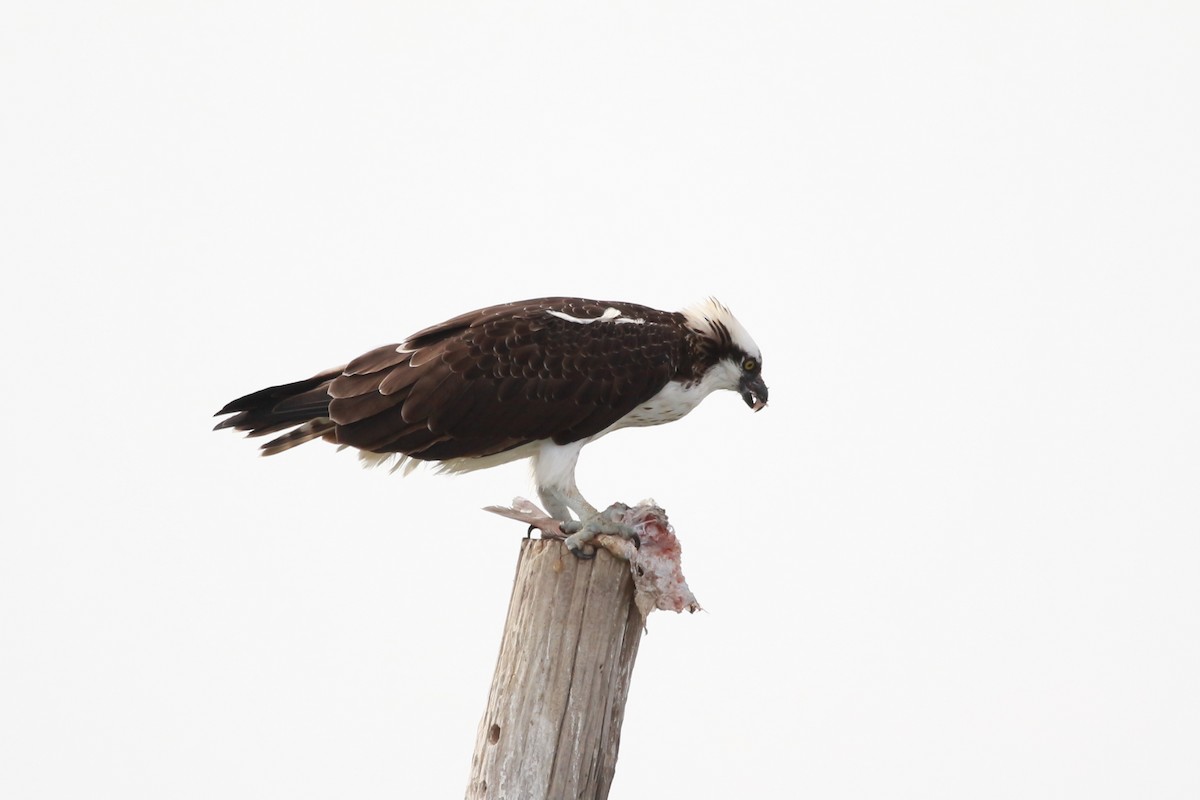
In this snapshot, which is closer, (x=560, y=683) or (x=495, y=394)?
(x=560, y=683)

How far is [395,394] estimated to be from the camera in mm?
5711

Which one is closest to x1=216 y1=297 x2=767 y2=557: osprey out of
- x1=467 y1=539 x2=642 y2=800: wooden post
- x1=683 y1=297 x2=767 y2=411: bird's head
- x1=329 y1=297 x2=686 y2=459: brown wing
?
x1=329 y1=297 x2=686 y2=459: brown wing

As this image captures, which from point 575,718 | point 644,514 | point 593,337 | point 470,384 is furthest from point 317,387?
point 575,718

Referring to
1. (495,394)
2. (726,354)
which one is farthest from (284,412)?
(726,354)

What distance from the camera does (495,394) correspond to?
5770mm

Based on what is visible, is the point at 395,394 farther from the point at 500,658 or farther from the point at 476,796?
the point at 476,796

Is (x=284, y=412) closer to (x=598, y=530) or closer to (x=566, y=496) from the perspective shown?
(x=566, y=496)

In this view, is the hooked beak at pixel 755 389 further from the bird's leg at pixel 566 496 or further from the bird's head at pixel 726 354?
the bird's leg at pixel 566 496

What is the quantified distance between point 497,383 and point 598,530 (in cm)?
103

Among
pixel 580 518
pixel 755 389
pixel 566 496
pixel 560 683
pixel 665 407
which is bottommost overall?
pixel 560 683

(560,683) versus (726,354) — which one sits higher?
(726,354)

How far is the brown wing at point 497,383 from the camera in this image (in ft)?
18.7

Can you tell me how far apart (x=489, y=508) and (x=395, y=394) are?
770mm

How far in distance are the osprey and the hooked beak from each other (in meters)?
0.59
